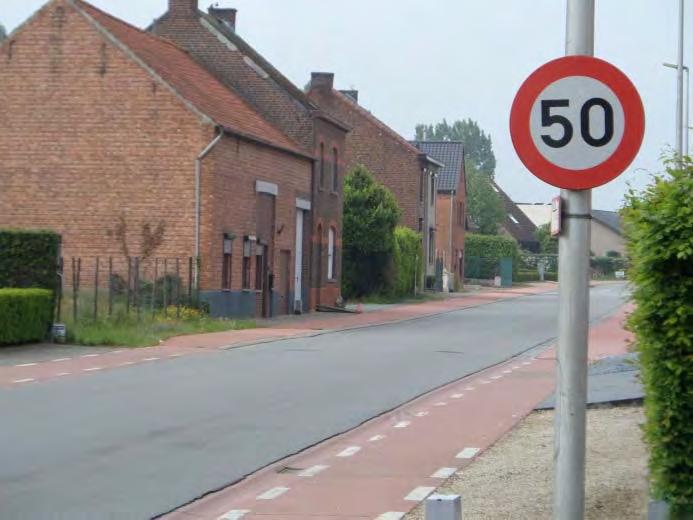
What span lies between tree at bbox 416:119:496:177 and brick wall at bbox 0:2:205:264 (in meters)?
143

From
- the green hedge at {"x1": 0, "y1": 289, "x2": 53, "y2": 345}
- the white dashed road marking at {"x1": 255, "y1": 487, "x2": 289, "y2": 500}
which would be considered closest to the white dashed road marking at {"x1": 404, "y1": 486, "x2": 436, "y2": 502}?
A: the white dashed road marking at {"x1": 255, "y1": 487, "x2": 289, "y2": 500}

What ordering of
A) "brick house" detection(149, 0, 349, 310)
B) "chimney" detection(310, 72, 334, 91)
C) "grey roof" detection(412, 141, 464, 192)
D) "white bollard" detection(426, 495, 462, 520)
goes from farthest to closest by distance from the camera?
"grey roof" detection(412, 141, 464, 192)
"chimney" detection(310, 72, 334, 91)
"brick house" detection(149, 0, 349, 310)
"white bollard" detection(426, 495, 462, 520)

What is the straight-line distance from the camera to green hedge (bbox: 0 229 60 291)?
26391 millimetres

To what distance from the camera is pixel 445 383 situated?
19.6 m

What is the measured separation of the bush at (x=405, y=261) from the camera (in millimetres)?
57375

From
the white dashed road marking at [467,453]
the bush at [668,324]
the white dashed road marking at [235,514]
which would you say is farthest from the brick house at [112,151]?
the bush at [668,324]

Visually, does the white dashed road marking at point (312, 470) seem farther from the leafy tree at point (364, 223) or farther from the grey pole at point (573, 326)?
the leafy tree at point (364, 223)

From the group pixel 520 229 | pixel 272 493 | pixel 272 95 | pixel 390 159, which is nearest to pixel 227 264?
pixel 272 95

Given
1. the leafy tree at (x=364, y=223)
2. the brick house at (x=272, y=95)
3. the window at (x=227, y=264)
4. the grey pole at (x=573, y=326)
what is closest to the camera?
the grey pole at (x=573, y=326)

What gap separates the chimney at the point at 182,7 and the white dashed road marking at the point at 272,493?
124 feet

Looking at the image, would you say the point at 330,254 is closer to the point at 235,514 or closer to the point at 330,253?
the point at 330,253

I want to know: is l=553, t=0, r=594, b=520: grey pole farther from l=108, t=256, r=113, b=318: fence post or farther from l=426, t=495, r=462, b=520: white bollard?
l=108, t=256, r=113, b=318: fence post

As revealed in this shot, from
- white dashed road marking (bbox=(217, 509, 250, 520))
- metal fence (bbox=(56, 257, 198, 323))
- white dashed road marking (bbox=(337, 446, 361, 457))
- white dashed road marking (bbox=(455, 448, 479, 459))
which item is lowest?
white dashed road marking (bbox=(217, 509, 250, 520))

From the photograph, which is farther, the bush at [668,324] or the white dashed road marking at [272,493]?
the white dashed road marking at [272,493]
